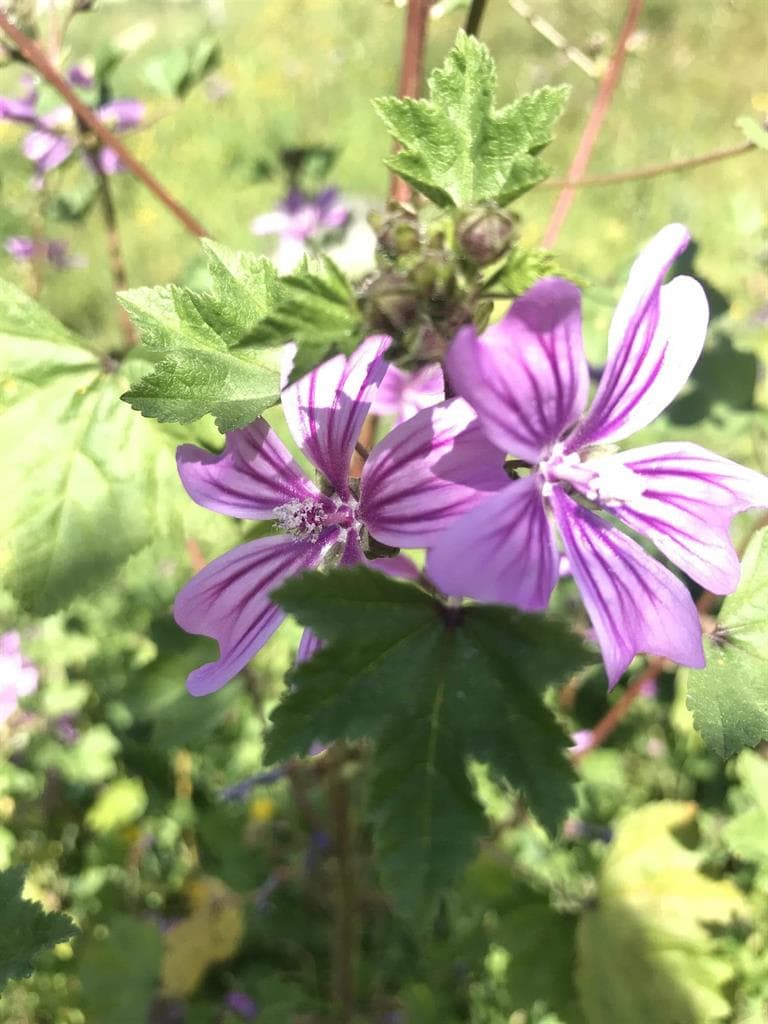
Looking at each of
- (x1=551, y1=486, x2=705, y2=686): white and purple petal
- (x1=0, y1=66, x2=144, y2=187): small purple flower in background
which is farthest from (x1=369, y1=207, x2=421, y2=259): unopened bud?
(x1=0, y1=66, x2=144, y2=187): small purple flower in background

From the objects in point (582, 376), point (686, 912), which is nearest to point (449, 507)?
point (582, 376)

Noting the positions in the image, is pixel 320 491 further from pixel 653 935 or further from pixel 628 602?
pixel 653 935

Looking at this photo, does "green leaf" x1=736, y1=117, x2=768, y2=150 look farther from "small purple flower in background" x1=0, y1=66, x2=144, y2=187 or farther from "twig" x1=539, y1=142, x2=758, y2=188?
"small purple flower in background" x1=0, y1=66, x2=144, y2=187

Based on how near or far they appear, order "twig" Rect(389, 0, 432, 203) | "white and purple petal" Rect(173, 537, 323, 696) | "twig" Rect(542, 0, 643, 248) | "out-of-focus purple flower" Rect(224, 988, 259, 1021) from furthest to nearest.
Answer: "out-of-focus purple flower" Rect(224, 988, 259, 1021) < "twig" Rect(542, 0, 643, 248) < "twig" Rect(389, 0, 432, 203) < "white and purple petal" Rect(173, 537, 323, 696)

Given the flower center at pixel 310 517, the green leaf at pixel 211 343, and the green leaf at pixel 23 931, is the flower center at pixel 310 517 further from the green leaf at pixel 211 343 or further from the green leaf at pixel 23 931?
the green leaf at pixel 23 931

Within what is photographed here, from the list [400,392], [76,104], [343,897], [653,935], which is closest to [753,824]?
[653,935]

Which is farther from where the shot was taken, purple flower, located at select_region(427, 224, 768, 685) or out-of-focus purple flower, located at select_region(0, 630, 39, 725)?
out-of-focus purple flower, located at select_region(0, 630, 39, 725)

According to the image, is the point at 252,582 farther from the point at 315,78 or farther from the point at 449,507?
the point at 315,78

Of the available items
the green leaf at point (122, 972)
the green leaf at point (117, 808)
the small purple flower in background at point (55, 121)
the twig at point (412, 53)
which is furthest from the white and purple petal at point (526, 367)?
the green leaf at point (117, 808)
